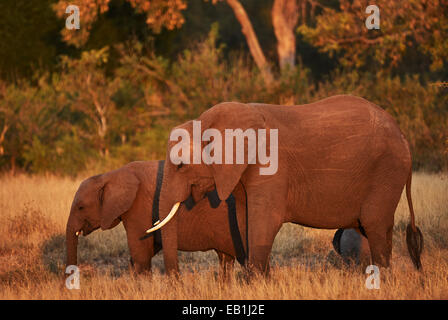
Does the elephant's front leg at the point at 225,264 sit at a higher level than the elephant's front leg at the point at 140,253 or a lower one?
lower

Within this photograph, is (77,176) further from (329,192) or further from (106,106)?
(329,192)

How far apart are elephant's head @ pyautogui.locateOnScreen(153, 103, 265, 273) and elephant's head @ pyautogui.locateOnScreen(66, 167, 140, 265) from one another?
30.7 inches

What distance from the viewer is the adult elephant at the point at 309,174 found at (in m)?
6.58

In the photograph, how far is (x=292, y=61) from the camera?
22.2m

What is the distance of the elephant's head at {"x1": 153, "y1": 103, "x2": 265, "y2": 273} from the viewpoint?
258 inches
